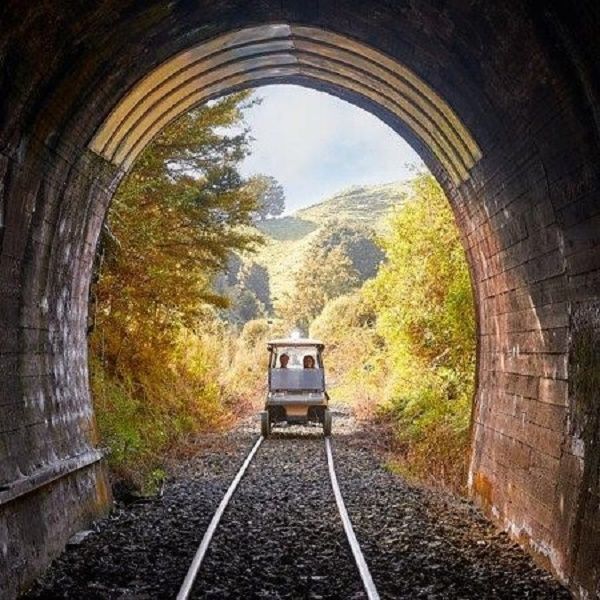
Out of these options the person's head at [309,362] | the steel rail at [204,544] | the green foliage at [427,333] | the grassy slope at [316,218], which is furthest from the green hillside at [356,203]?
the steel rail at [204,544]

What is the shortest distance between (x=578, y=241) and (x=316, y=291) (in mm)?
→ 55234

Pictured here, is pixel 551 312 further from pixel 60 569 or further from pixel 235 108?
pixel 235 108

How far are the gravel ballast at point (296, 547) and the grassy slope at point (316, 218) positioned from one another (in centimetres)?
7727

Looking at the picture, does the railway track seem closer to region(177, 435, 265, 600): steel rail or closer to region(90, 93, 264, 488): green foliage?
region(177, 435, 265, 600): steel rail

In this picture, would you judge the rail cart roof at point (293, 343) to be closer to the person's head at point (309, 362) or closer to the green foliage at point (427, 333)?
the person's head at point (309, 362)

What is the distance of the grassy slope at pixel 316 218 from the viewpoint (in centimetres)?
9815

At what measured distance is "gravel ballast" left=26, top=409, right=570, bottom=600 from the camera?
6.46 m

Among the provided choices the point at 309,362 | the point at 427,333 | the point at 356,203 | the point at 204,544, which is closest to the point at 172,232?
the point at 309,362

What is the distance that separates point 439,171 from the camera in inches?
420

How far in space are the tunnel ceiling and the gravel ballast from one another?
381 centimetres

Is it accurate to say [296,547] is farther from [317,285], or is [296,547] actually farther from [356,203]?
[356,203]

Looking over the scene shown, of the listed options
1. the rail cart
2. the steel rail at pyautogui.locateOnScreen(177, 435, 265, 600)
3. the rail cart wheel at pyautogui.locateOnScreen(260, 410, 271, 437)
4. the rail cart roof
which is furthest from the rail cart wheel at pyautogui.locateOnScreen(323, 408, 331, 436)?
the steel rail at pyautogui.locateOnScreen(177, 435, 265, 600)

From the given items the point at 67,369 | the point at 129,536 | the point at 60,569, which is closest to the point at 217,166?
the point at 67,369

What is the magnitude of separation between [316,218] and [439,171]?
11669 centimetres
